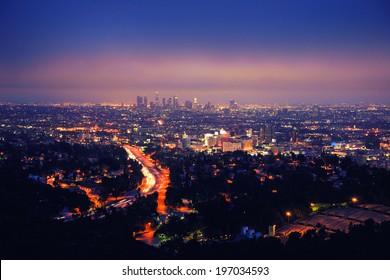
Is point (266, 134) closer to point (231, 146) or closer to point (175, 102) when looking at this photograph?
point (231, 146)

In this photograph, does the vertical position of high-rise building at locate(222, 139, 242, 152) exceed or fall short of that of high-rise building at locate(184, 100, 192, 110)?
it falls short

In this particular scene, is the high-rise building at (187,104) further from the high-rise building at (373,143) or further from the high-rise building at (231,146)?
the high-rise building at (373,143)

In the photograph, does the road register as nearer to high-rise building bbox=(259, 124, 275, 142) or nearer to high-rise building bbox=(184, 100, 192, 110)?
high-rise building bbox=(259, 124, 275, 142)

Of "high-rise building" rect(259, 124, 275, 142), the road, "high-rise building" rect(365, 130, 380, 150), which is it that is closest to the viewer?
the road

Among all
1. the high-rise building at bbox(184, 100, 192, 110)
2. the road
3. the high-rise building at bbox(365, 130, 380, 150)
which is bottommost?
the road

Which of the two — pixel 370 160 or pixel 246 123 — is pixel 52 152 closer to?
pixel 370 160

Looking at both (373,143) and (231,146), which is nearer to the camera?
(373,143)

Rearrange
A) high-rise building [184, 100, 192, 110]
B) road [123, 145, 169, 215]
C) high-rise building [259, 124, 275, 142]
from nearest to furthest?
1. road [123, 145, 169, 215]
2. high-rise building [259, 124, 275, 142]
3. high-rise building [184, 100, 192, 110]

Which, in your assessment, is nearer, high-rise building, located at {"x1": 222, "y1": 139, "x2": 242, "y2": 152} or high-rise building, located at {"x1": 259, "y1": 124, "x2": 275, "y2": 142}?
high-rise building, located at {"x1": 222, "y1": 139, "x2": 242, "y2": 152}

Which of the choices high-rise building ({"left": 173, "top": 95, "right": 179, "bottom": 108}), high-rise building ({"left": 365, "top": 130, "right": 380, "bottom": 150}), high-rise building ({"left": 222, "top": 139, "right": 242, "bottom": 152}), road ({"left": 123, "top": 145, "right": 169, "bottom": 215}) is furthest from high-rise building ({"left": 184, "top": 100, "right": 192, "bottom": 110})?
road ({"left": 123, "top": 145, "right": 169, "bottom": 215})

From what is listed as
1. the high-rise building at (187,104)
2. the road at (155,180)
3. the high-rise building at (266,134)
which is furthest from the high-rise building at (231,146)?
the high-rise building at (187,104)

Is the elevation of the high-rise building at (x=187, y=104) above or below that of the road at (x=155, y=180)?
above

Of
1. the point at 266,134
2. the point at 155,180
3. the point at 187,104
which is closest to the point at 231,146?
the point at 266,134
